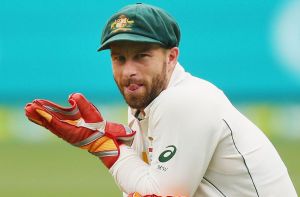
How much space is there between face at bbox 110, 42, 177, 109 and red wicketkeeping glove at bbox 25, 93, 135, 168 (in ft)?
0.78

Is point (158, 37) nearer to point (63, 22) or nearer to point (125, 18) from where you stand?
point (125, 18)

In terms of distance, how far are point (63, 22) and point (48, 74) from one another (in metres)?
0.67

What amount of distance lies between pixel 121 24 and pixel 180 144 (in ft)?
1.95

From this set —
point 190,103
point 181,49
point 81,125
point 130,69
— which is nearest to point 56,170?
point 181,49

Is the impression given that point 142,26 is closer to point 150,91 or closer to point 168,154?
point 150,91

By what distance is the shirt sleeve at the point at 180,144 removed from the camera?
13.8 feet

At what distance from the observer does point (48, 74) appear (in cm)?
1190

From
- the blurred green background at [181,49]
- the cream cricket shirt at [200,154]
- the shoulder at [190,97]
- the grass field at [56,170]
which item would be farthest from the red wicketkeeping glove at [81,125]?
the blurred green background at [181,49]

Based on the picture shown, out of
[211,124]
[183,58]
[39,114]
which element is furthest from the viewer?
[183,58]

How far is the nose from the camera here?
170 inches

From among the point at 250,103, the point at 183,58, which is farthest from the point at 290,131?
the point at 183,58

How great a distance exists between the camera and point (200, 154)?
4.21 metres

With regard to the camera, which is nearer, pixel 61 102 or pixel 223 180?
pixel 223 180

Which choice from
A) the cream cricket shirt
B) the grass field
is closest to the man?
the cream cricket shirt
